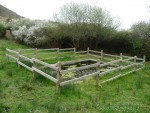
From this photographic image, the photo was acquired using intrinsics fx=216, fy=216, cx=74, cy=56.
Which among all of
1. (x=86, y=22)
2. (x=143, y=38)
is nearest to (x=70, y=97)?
(x=86, y=22)

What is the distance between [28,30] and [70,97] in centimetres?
1790

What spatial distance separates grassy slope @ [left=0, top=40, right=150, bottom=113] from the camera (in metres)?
7.58

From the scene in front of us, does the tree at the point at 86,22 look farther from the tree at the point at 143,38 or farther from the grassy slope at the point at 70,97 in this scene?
the grassy slope at the point at 70,97

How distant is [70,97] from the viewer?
8891mm

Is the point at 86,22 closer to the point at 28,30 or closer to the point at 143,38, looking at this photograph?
the point at 143,38

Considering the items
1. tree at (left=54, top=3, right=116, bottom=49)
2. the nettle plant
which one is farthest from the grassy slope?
the nettle plant

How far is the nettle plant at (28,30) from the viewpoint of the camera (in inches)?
975

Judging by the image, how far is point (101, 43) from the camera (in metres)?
24.1

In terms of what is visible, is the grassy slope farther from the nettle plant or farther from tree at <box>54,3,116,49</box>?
the nettle plant

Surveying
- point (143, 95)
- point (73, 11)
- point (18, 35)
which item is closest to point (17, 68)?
point (143, 95)

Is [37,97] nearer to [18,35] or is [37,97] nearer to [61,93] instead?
[61,93]

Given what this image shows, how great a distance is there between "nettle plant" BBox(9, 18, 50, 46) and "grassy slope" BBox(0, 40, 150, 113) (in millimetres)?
13027

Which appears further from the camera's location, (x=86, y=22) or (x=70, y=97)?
(x=86, y=22)

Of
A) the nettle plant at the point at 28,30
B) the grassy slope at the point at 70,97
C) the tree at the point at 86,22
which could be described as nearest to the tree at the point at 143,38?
the tree at the point at 86,22
